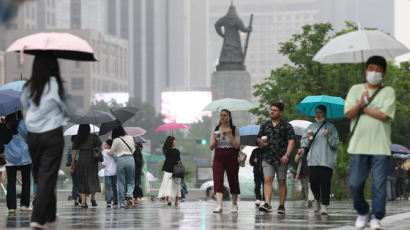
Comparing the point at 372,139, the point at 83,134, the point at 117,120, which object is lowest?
the point at 372,139

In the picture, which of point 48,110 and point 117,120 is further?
point 117,120

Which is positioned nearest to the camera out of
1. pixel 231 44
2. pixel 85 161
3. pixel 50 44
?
pixel 50 44

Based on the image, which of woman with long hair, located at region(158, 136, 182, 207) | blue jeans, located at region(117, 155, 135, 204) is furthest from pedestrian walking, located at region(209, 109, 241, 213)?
woman with long hair, located at region(158, 136, 182, 207)

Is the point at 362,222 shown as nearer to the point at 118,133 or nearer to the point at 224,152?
the point at 224,152

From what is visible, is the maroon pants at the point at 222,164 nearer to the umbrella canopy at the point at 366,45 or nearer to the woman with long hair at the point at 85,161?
the umbrella canopy at the point at 366,45

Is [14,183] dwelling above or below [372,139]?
below

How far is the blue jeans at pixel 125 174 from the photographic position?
1917 cm

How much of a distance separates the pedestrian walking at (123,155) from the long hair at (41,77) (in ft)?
31.1

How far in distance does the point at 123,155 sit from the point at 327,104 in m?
4.84

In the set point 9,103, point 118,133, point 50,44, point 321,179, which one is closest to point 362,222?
point 50,44

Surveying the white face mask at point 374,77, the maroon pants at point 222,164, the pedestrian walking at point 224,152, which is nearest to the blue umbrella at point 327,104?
the pedestrian walking at point 224,152

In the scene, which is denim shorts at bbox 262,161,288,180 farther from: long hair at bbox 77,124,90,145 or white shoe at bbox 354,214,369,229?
white shoe at bbox 354,214,369,229

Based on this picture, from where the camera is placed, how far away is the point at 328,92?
38969mm

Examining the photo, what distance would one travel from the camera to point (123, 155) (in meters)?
19.1
